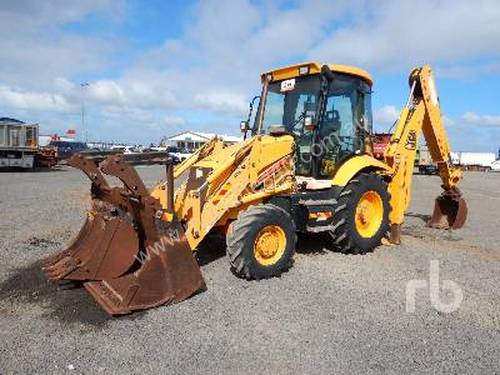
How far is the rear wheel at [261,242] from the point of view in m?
6.09

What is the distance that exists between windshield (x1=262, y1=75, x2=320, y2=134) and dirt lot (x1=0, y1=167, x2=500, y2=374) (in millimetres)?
2124

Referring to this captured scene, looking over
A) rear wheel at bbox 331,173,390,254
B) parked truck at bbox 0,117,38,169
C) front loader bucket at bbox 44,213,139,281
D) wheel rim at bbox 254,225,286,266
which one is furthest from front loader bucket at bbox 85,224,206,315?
parked truck at bbox 0,117,38,169

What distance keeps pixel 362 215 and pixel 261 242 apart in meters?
2.37

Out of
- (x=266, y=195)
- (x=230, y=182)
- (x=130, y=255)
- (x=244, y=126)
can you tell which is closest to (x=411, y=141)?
(x=244, y=126)

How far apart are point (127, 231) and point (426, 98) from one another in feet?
20.9

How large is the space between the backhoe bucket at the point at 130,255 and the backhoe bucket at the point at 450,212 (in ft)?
22.6

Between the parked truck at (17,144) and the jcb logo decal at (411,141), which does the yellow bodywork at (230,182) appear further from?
the parked truck at (17,144)

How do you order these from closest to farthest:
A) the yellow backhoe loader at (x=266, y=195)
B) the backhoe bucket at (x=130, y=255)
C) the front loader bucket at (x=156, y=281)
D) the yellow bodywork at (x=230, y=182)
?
the front loader bucket at (x=156, y=281) → the backhoe bucket at (x=130, y=255) → the yellow backhoe loader at (x=266, y=195) → the yellow bodywork at (x=230, y=182)

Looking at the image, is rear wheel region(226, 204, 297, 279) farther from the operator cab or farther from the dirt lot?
the operator cab

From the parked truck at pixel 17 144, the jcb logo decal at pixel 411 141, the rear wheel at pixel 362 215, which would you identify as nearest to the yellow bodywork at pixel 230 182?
the rear wheel at pixel 362 215

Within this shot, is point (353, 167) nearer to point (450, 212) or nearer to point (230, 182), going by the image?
point (230, 182)

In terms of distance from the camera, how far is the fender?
7.69 meters

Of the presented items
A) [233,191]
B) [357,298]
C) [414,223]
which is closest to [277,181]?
[233,191]

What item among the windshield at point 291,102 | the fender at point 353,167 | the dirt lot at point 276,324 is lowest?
the dirt lot at point 276,324
